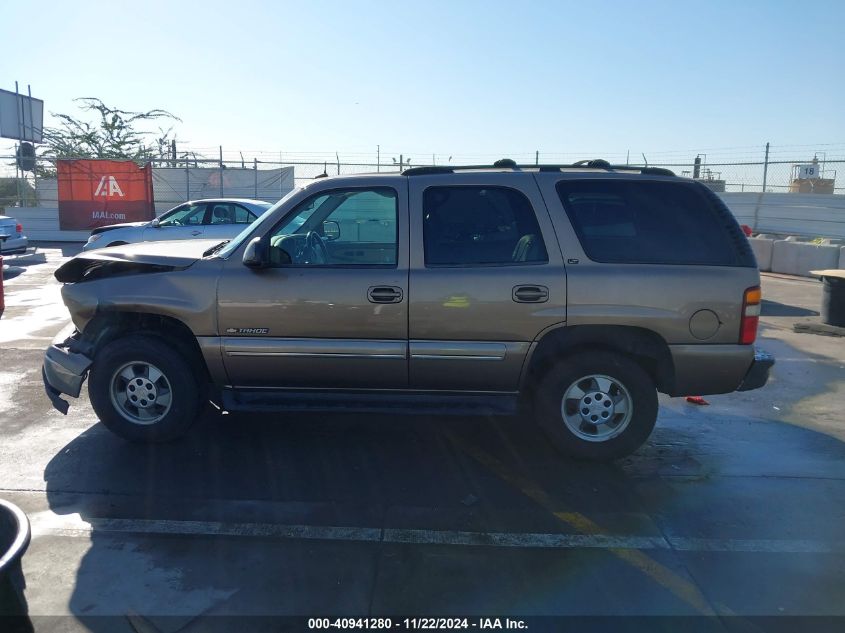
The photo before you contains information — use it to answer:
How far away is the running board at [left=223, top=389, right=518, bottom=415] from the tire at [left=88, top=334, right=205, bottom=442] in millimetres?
331

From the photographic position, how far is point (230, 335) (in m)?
5.21

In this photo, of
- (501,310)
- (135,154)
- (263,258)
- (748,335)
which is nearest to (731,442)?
(748,335)

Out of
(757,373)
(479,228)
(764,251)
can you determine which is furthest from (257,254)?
(764,251)

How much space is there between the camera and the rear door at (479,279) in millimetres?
5000

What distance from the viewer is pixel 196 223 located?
14922 millimetres

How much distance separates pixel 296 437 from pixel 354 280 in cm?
149

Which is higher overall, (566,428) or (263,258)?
(263,258)

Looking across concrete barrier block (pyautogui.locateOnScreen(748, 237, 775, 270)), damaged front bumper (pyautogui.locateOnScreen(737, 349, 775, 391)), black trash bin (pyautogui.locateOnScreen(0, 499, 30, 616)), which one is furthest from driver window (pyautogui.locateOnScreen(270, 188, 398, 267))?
concrete barrier block (pyautogui.locateOnScreen(748, 237, 775, 270))

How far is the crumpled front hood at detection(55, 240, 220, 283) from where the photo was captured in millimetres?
5320

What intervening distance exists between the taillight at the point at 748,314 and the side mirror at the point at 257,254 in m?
3.29

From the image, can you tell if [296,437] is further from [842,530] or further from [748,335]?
[842,530]

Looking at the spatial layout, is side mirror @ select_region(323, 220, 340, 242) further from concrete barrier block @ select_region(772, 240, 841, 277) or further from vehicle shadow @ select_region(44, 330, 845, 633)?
concrete barrier block @ select_region(772, 240, 841, 277)

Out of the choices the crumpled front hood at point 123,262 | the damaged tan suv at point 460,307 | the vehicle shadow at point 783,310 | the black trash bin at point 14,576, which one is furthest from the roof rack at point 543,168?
the vehicle shadow at point 783,310

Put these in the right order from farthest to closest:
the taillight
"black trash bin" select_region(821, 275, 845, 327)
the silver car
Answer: the silver car, "black trash bin" select_region(821, 275, 845, 327), the taillight
